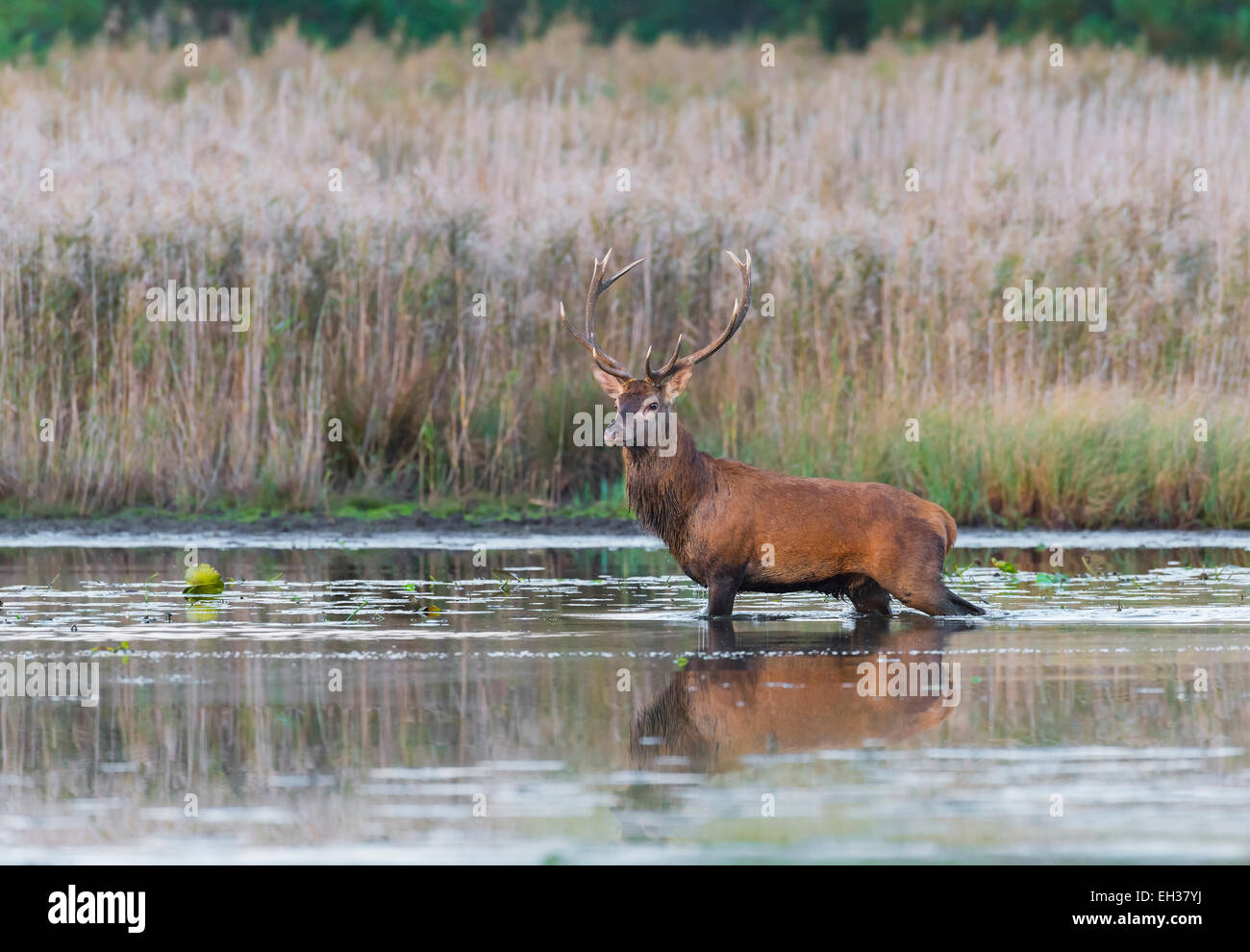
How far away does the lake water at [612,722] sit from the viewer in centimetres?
633

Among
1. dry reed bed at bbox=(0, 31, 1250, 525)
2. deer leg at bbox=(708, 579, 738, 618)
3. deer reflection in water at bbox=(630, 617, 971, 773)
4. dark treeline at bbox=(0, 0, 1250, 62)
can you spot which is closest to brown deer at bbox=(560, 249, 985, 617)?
deer leg at bbox=(708, 579, 738, 618)

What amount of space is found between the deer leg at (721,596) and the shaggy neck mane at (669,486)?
307mm

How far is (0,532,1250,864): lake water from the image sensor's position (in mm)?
6328

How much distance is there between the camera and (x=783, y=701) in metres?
8.66

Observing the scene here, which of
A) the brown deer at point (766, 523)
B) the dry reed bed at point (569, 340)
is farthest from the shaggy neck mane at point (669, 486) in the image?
the dry reed bed at point (569, 340)

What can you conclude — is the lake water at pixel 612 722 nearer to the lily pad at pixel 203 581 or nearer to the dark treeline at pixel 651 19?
the lily pad at pixel 203 581

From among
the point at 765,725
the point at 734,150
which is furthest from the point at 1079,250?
the point at 765,725

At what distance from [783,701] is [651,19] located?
3943 cm

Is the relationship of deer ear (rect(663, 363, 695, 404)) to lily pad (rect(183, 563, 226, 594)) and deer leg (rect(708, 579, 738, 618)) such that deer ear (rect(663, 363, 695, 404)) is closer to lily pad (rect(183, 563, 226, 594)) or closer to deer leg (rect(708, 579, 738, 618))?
deer leg (rect(708, 579, 738, 618))

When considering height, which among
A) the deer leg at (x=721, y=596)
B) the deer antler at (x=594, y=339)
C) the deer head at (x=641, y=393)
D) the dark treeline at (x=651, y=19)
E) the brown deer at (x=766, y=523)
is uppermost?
the dark treeline at (x=651, y=19)

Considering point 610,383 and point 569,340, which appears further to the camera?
point 569,340

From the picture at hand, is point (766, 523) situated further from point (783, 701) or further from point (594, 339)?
point (783, 701)

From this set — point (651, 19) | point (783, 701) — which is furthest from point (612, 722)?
point (651, 19)
